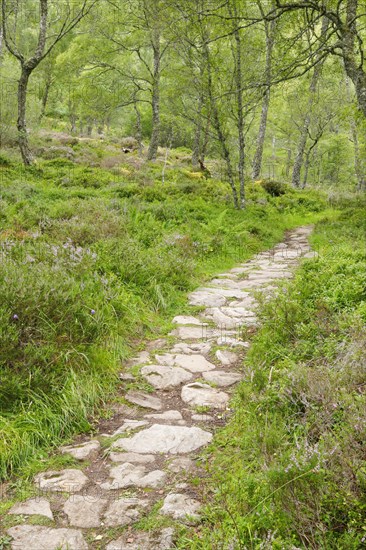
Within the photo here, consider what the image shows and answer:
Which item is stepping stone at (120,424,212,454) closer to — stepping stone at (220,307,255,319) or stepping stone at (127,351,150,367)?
stepping stone at (127,351,150,367)

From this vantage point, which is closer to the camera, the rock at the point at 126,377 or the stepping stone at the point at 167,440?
the stepping stone at the point at 167,440

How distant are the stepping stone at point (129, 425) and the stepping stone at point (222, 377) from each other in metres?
0.93

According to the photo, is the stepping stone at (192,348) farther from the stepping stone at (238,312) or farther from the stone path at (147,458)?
the stepping stone at (238,312)

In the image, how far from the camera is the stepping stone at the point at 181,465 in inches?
119

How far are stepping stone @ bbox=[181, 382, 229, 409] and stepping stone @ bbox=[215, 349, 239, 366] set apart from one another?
1.87ft

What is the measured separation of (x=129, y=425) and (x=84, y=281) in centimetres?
233

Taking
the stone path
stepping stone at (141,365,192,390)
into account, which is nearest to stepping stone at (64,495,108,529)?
the stone path

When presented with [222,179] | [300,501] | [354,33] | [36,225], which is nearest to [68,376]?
[300,501]

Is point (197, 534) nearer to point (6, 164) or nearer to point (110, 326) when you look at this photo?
point (110, 326)

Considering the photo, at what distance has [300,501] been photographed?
2191mm

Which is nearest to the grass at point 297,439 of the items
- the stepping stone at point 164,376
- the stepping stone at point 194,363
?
the stepping stone at point 194,363

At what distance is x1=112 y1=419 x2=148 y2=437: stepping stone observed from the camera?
11.7 feet

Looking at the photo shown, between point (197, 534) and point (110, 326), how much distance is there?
2893 mm

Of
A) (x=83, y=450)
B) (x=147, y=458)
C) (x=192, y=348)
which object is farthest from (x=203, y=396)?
(x=83, y=450)
